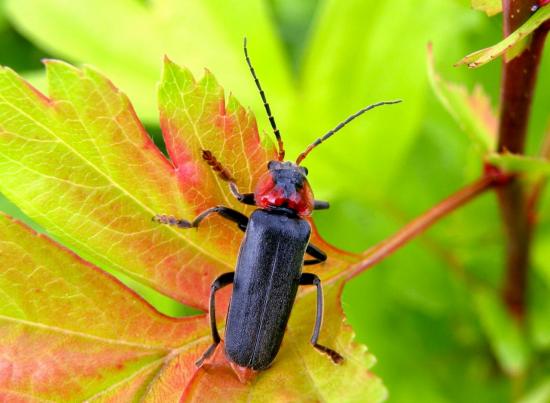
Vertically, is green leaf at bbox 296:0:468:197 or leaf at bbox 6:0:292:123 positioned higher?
Result: leaf at bbox 6:0:292:123

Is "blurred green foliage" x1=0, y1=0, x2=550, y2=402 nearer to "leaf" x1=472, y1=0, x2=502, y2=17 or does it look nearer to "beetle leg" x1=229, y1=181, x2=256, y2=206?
"beetle leg" x1=229, y1=181, x2=256, y2=206

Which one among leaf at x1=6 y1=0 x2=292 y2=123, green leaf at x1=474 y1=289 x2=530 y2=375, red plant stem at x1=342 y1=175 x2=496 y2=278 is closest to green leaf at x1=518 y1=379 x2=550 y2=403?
green leaf at x1=474 y1=289 x2=530 y2=375

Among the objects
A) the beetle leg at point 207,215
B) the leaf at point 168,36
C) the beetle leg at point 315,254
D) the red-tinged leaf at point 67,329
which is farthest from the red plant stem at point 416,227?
the leaf at point 168,36

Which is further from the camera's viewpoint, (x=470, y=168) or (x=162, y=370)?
(x=470, y=168)

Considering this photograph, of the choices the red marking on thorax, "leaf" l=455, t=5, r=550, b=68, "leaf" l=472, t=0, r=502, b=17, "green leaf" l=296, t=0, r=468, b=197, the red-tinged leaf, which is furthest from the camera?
"green leaf" l=296, t=0, r=468, b=197

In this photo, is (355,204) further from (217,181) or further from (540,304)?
(217,181)

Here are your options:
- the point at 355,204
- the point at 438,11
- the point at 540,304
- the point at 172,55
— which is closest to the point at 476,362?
the point at 540,304

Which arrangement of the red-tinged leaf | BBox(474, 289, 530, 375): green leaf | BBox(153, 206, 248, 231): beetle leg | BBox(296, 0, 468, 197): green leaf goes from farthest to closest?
BBox(296, 0, 468, 197): green leaf, BBox(474, 289, 530, 375): green leaf, BBox(153, 206, 248, 231): beetle leg, the red-tinged leaf
